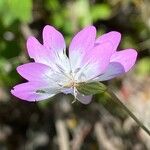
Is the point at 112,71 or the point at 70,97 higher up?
the point at 112,71

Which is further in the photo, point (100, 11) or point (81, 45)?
point (100, 11)

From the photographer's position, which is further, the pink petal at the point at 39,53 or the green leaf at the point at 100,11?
the green leaf at the point at 100,11

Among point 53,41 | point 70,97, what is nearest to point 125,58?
point 53,41

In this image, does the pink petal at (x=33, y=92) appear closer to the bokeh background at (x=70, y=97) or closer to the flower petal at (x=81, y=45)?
the flower petal at (x=81, y=45)

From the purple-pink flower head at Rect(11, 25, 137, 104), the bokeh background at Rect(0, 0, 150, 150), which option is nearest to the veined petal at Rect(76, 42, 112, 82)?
the purple-pink flower head at Rect(11, 25, 137, 104)

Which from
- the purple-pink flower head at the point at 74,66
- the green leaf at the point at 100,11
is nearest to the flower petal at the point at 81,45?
the purple-pink flower head at the point at 74,66

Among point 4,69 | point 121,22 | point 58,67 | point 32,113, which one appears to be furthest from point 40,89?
point 121,22

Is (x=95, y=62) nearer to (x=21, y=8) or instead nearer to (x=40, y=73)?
(x=40, y=73)
